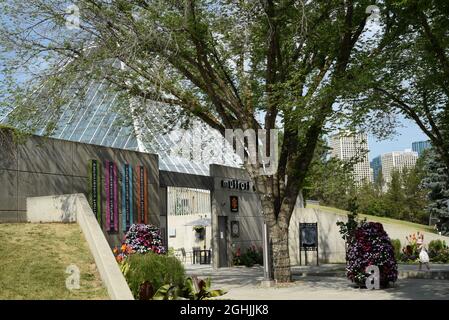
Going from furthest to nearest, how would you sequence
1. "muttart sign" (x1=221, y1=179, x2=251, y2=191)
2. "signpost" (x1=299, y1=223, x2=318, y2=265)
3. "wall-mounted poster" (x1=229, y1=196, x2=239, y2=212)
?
"wall-mounted poster" (x1=229, y1=196, x2=239, y2=212) < "muttart sign" (x1=221, y1=179, x2=251, y2=191) < "signpost" (x1=299, y1=223, x2=318, y2=265)

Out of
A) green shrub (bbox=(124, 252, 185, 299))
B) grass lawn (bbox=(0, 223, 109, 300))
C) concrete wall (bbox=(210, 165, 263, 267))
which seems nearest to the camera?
grass lawn (bbox=(0, 223, 109, 300))

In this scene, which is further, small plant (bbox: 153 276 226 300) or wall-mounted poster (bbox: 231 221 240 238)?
wall-mounted poster (bbox: 231 221 240 238)

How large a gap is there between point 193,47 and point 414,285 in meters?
10.4

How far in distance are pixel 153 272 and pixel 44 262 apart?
7.14 ft

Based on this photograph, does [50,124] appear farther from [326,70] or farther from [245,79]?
[326,70]

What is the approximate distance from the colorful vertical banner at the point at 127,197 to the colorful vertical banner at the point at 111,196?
47 centimetres

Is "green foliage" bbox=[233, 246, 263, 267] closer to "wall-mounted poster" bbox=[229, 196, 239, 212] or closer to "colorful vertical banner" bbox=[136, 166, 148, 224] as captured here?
"wall-mounted poster" bbox=[229, 196, 239, 212]

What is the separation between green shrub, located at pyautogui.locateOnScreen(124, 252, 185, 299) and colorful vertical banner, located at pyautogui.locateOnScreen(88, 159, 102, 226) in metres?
9.30

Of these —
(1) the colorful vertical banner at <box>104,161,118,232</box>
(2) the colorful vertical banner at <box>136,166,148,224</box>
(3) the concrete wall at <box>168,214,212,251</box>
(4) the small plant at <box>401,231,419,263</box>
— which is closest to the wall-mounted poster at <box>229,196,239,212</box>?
(2) the colorful vertical banner at <box>136,166,148,224</box>

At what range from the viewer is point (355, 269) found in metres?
17.4

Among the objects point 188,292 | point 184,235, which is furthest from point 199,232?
point 188,292

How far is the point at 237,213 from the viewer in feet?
105

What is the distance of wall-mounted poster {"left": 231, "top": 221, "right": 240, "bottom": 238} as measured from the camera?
3125 cm
